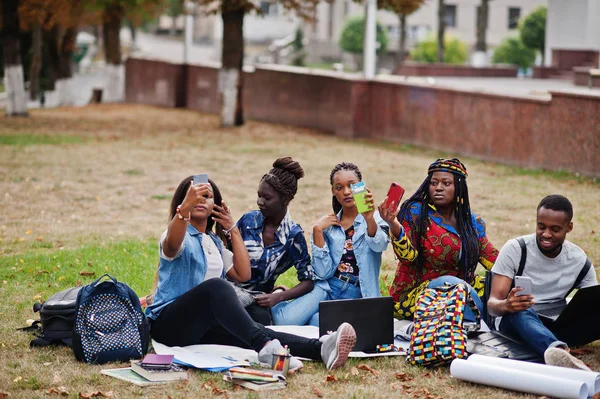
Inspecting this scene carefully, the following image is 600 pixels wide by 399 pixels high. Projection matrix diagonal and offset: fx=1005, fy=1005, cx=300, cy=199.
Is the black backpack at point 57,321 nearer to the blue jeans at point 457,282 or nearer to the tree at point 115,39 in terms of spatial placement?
the blue jeans at point 457,282

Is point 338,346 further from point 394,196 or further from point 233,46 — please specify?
point 233,46

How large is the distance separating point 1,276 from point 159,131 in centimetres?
1405

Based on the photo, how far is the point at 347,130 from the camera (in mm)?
20859

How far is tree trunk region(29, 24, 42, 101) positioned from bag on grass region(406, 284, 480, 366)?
87.5 ft

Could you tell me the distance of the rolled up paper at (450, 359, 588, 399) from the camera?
5230mm

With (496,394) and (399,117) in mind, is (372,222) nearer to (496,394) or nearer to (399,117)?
(496,394)

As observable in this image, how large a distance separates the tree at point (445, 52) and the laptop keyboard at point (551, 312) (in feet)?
134

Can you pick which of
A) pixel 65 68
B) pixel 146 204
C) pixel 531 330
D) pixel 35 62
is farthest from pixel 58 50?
pixel 531 330

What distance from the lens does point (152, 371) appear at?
569 centimetres

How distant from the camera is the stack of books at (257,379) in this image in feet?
18.1

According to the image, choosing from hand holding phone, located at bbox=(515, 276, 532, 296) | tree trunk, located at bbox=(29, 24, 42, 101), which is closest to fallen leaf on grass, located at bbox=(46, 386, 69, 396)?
hand holding phone, located at bbox=(515, 276, 532, 296)

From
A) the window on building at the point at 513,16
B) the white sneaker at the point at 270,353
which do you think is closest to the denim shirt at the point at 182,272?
the white sneaker at the point at 270,353

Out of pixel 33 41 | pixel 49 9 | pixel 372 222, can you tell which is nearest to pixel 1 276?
pixel 372 222

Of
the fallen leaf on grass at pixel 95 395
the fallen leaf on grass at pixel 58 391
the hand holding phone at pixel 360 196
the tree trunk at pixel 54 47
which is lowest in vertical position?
the fallen leaf on grass at pixel 58 391
